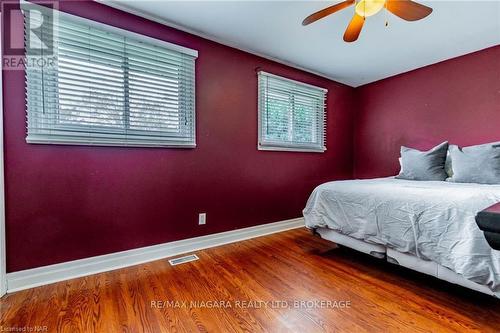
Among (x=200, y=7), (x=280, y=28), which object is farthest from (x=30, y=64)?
(x=280, y=28)

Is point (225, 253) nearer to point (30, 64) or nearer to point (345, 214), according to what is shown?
point (345, 214)

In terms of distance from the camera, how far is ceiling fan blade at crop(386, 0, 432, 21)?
157cm

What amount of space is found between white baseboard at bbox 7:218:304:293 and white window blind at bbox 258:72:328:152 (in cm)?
116

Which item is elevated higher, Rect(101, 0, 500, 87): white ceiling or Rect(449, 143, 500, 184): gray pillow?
Rect(101, 0, 500, 87): white ceiling

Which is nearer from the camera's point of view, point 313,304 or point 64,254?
point 313,304

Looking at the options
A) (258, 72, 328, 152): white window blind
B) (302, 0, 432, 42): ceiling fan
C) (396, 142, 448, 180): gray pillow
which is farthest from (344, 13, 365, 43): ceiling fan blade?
(396, 142, 448, 180): gray pillow

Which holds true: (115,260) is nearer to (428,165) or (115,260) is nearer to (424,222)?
(424,222)

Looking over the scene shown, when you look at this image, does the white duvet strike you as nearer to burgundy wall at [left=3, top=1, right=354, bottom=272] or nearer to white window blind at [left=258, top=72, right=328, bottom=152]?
burgundy wall at [left=3, top=1, right=354, bottom=272]

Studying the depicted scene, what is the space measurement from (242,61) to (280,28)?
24.4 inches

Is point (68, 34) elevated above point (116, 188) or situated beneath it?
elevated above

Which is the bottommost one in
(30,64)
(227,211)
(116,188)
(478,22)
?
(227,211)

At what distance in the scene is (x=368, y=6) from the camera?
163cm

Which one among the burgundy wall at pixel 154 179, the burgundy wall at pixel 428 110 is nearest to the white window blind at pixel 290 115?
the burgundy wall at pixel 154 179

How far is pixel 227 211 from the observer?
2.75 meters
